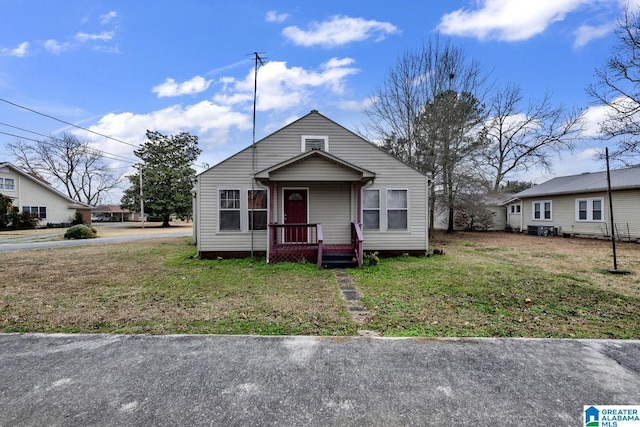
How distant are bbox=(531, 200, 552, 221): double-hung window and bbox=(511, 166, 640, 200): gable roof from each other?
2.54 ft

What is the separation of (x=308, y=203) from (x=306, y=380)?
7744 mm

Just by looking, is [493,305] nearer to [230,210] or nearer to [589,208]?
[230,210]

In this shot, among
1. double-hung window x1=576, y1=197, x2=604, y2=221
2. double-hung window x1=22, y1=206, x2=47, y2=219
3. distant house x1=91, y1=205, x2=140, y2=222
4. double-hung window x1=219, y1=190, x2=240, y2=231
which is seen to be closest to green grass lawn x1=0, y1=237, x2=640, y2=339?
double-hung window x1=219, y1=190, x2=240, y2=231

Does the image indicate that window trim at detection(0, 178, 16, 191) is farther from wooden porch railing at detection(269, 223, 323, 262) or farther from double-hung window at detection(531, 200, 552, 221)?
double-hung window at detection(531, 200, 552, 221)

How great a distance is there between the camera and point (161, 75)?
15781 millimetres

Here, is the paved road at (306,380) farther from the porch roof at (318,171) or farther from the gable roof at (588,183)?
the gable roof at (588,183)

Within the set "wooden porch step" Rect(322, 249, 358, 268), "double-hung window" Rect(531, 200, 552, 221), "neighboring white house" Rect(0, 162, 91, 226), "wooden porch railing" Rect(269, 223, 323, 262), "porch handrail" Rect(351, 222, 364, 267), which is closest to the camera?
"porch handrail" Rect(351, 222, 364, 267)

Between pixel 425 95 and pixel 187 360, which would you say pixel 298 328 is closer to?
pixel 187 360

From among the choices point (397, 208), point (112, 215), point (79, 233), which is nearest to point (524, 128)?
point (397, 208)

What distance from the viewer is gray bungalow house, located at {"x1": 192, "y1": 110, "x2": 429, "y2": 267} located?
10.1 metres

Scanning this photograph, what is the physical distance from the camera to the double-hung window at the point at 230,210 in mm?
10180

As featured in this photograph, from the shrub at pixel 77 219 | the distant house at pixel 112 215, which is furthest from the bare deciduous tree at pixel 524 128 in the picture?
the distant house at pixel 112 215

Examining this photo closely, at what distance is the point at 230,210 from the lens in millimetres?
10180

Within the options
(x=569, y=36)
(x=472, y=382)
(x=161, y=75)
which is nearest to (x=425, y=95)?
(x=569, y=36)
